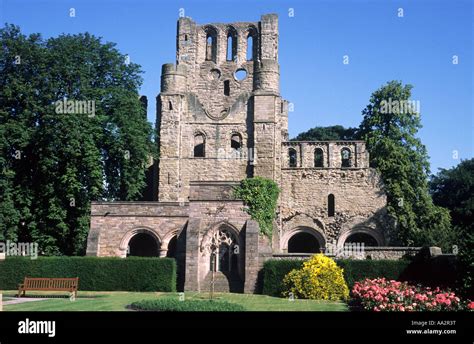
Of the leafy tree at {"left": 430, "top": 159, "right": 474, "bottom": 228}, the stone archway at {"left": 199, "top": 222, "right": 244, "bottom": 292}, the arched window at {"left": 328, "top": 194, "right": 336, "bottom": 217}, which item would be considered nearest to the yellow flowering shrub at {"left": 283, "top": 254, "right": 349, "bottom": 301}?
the stone archway at {"left": 199, "top": 222, "right": 244, "bottom": 292}

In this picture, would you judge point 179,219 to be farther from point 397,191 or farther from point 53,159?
point 397,191

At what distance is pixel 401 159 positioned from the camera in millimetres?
38312

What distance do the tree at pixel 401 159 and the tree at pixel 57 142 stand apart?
14.7 meters

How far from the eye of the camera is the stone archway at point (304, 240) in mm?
38531

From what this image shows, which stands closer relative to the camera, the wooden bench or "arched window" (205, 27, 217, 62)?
the wooden bench

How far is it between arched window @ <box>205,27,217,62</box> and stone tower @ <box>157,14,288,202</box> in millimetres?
94

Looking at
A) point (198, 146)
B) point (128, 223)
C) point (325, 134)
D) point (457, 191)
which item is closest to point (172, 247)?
point (128, 223)

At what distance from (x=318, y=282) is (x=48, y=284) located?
10513 millimetres

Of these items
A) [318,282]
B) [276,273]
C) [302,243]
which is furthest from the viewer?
[302,243]

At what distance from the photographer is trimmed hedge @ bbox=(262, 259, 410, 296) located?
24922 mm

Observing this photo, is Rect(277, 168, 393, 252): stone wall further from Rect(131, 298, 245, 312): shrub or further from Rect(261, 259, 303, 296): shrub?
Rect(131, 298, 245, 312): shrub

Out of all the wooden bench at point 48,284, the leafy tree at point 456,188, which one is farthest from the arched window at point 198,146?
the leafy tree at point 456,188

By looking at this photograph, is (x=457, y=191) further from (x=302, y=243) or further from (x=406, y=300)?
(x=406, y=300)
